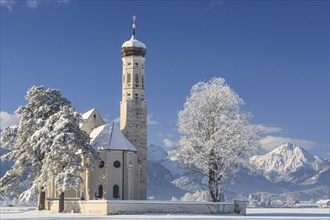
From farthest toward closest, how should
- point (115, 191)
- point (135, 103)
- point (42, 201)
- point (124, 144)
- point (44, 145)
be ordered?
point (135, 103) < point (124, 144) < point (115, 191) < point (42, 201) < point (44, 145)

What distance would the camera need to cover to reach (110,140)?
70250 mm

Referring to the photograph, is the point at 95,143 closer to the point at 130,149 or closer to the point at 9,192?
the point at 130,149

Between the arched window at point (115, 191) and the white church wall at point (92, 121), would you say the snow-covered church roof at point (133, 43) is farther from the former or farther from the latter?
the arched window at point (115, 191)

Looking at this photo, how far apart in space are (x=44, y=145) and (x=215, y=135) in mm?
19005

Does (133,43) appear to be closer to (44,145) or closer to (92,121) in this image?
(92,121)

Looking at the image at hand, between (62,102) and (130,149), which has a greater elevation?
(62,102)

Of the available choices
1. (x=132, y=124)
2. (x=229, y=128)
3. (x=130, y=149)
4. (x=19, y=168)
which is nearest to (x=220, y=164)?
(x=229, y=128)

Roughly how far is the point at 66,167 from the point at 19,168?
28.0 feet

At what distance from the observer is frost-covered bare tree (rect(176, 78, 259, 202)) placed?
2562 inches

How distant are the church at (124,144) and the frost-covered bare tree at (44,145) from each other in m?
3.86

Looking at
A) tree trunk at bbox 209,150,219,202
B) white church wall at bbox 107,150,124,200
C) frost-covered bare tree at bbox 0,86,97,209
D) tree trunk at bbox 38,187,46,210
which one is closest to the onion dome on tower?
frost-covered bare tree at bbox 0,86,97,209

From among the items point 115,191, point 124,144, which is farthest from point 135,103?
point 115,191

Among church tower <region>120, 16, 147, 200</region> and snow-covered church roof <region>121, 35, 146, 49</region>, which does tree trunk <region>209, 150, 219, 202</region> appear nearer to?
church tower <region>120, 16, 147, 200</region>

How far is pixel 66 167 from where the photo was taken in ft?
198
